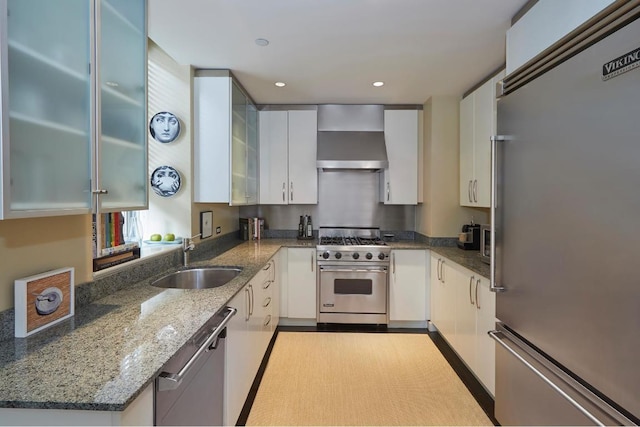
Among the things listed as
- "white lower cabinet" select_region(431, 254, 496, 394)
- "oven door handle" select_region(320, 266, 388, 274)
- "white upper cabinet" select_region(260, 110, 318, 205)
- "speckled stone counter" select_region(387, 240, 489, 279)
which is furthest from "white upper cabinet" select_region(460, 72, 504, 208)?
"white upper cabinet" select_region(260, 110, 318, 205)

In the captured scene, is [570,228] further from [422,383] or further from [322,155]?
[322,155]

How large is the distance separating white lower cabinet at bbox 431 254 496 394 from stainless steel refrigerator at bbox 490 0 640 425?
0.45m

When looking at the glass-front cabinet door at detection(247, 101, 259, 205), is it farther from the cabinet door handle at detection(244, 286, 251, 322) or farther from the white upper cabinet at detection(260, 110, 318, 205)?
the cabinet door handle at detection(244, 286, 251, 322)

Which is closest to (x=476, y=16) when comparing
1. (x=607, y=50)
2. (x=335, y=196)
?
(x=607, y=50)

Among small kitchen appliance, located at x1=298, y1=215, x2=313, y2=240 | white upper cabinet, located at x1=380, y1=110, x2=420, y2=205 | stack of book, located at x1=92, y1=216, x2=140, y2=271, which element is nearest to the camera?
stack of book, located at x1=92, y1=216, x2=140, y2=271

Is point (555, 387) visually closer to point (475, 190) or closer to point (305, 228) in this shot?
point (475, 190)

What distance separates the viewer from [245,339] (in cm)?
201

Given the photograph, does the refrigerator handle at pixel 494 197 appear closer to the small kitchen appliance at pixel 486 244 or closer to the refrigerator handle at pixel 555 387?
the refrigerator handle at pixel 555 387

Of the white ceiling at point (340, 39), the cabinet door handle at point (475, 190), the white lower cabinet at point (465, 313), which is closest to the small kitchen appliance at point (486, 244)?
the white lower cabinet at point (465, 313)

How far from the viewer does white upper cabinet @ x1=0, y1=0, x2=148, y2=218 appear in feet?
3.01

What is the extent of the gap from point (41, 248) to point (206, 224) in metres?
1.60

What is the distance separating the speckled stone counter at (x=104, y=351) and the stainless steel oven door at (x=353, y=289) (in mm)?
1924

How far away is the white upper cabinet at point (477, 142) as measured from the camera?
2629 millimetres

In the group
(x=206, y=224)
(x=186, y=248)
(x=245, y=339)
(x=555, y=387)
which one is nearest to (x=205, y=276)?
(x=186, y=248)
